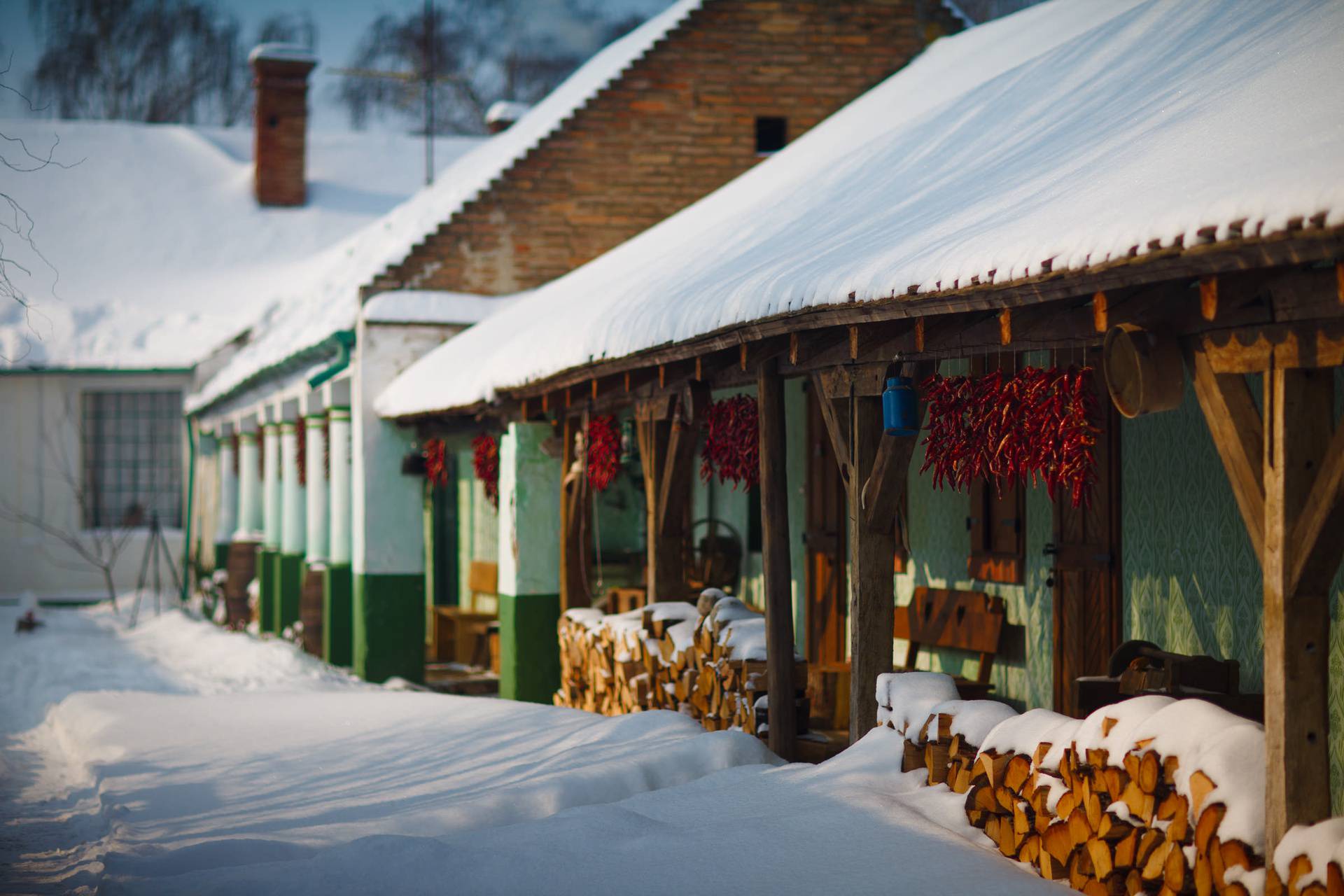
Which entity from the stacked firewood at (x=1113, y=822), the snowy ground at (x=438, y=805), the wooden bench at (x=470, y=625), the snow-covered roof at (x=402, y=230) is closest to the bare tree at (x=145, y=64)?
the snow-covered roof at (x=402, y=230)

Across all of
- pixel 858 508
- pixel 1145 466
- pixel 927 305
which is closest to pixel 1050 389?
pixel 927 305

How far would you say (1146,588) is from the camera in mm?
7148

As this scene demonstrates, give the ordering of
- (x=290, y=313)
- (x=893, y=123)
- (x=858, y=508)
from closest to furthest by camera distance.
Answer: (x=858, y=508), (x=893, y=123), (x=290, y=313)

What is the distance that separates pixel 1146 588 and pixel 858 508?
1760 mm

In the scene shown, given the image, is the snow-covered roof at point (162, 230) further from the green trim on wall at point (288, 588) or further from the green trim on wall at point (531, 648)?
the green trim on wall at point (531, 648)

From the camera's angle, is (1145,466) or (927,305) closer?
(927,305)

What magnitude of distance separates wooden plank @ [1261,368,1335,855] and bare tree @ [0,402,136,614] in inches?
841

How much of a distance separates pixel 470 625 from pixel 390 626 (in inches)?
53.4

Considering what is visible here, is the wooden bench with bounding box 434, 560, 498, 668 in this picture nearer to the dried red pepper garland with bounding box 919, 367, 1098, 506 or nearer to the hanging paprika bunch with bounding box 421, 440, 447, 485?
the hanging paprika bunch with bounding box 421, 440, 447, 485

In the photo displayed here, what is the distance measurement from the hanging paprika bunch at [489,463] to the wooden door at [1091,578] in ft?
18.5

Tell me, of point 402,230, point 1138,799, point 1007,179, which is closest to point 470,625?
point 402,230

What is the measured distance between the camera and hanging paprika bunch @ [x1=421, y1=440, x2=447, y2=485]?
1309cm

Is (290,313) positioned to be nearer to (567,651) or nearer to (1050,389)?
(567,651)

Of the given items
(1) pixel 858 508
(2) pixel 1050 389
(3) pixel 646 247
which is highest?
(3) pixel 646 247
